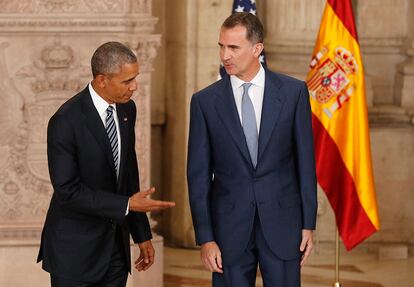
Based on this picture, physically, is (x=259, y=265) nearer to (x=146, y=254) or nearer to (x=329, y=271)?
(x=146, y=254)

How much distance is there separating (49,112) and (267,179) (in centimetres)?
279

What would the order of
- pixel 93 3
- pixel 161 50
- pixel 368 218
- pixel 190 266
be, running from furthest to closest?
pixel 161 50, pixel 190 266, pixel 368 218, pixel 93 3

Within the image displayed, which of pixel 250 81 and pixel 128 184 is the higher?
pixel 250 81

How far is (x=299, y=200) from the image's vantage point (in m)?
5.66

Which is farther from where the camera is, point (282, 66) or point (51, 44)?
point (282, 66)

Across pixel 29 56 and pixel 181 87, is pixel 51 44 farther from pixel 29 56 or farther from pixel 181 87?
pixel 181 87

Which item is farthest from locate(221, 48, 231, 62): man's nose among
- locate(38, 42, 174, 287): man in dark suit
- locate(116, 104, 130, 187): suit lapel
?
locate(116, 104, 130, 187): suit lapel

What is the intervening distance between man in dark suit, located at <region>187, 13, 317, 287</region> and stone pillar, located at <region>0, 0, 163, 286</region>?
7.87 ft

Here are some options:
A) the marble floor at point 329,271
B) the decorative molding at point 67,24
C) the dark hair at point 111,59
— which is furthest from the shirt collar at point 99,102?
the marble floor at point 329,271

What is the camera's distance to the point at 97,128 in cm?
542

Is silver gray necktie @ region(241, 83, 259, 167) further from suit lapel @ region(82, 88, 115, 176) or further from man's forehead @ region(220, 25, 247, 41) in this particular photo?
suit lapel @ region(82, 88, 115, 176)

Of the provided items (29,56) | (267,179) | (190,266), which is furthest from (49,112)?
(267,179)

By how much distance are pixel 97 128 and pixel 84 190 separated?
29 centimetres

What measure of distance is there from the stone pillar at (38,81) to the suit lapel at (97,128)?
2.52 meters
